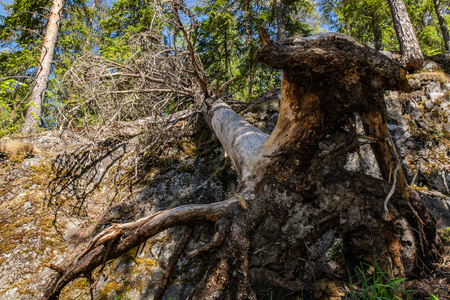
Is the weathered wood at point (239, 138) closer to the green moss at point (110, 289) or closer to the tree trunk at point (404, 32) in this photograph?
the green moss at point (110, 289)

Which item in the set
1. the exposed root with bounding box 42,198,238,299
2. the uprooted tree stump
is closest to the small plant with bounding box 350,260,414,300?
the uprooted tree stump

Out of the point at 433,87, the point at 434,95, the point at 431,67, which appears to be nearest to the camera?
the point at 434,95

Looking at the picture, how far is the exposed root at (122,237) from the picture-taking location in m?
1.72

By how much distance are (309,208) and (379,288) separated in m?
0.73

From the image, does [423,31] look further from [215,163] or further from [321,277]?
[321,277]

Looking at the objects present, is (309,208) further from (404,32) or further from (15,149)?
(404,32)

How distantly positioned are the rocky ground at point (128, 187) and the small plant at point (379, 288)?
0.34 metres

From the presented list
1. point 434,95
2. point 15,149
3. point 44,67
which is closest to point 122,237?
point 15,149

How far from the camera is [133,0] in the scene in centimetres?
900

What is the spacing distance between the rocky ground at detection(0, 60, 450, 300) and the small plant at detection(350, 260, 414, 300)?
0.34 metres

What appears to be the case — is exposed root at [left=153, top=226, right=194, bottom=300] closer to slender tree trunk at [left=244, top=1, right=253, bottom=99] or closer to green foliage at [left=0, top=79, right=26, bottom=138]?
green foliage at [left=0, top=79, right=26, bottom=138]

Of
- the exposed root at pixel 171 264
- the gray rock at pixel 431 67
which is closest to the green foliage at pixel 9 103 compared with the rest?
the exposed root at pixel 171 264

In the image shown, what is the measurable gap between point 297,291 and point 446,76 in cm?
520

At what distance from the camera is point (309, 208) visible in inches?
79.1
